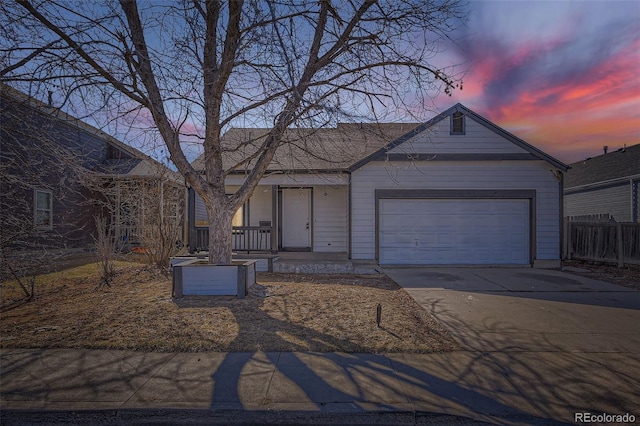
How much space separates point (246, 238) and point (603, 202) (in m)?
21.4

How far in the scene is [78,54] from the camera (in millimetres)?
6461

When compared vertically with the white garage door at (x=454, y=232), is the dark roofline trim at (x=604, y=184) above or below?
above

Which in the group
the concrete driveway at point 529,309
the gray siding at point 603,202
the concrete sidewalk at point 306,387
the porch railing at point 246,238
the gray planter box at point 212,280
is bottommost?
the concrete sidewalk at point 306,387

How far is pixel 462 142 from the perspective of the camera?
1198 cm

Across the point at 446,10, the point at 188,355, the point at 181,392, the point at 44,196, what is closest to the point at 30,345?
the point at 188,355

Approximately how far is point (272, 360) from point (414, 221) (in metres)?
8.64

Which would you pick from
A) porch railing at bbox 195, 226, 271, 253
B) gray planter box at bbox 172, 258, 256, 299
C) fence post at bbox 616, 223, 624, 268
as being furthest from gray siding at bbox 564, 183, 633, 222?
gray planter box at bbox 172, 258, 256, 299

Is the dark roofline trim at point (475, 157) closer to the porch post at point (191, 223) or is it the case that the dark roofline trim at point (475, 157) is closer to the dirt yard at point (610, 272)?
the dirt yard at point (610, 272)

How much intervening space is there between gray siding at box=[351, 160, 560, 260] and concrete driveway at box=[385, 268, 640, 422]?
7.70ft

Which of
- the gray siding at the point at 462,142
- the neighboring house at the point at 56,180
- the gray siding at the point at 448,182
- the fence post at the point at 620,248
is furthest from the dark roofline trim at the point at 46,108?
the fence post at the point at 620,248

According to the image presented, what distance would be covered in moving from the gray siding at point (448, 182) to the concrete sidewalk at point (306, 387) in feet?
24.8

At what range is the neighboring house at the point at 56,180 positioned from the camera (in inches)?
257

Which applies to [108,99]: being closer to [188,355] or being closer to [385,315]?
[188,355]

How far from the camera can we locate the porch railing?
12414mm
